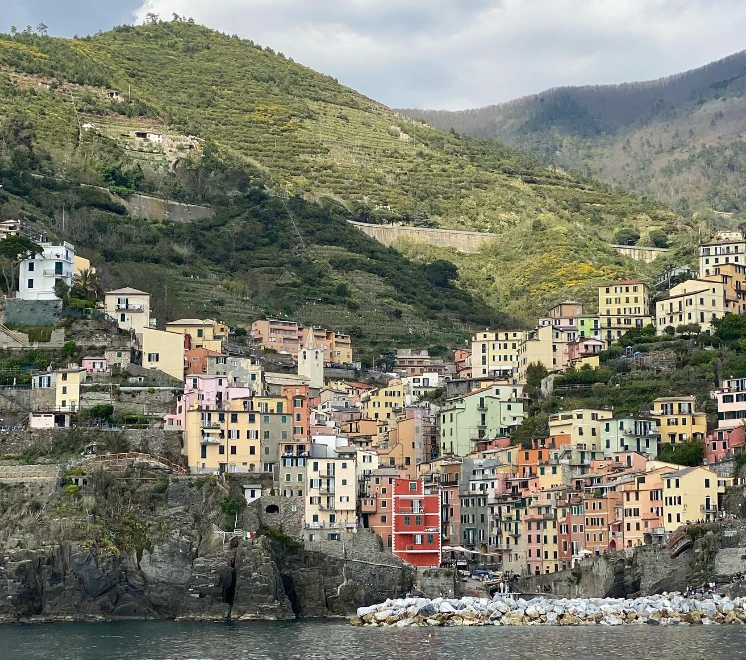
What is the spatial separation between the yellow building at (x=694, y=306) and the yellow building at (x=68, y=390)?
3720 cm

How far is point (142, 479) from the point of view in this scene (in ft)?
298

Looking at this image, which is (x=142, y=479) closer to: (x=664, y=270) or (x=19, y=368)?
(x=19, y=368)

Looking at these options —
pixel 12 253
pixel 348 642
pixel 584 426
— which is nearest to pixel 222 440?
pixel 584 426

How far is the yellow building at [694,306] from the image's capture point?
114 metres

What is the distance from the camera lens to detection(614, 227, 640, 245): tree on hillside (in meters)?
160

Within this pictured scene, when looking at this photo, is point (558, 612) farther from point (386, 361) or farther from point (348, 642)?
point (386, 361)

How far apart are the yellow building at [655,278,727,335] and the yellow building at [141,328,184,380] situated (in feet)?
99.6

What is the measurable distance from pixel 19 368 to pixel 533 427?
28724 millimetres

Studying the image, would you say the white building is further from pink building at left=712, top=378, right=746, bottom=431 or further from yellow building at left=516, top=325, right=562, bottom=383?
pink building at left=712, top=378, right=746, bottom=431

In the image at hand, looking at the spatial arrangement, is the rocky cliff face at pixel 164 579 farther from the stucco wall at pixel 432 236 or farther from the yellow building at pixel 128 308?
the stucco wall at pixel 432 236

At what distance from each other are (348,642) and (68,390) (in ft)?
101

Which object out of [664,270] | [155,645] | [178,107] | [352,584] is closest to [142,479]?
[352,584]

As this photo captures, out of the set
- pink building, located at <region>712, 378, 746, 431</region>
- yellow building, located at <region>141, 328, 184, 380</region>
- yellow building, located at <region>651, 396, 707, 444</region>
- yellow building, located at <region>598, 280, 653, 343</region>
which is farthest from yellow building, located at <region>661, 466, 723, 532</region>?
yellow building, located at <region>598, 280, 653, 343</region>

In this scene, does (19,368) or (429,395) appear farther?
(429,395)
